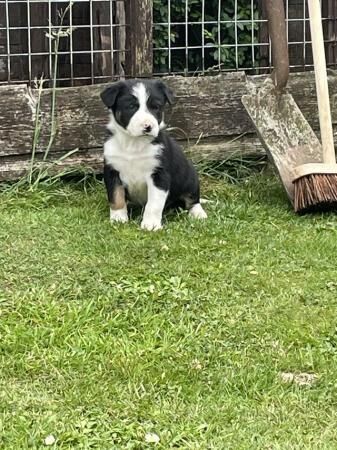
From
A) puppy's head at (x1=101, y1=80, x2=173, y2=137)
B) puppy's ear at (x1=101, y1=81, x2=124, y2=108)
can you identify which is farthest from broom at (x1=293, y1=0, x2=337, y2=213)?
puppy's ear at (x1=101, y1=81, x2=124, y2=108)

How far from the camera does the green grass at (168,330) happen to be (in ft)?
10.9

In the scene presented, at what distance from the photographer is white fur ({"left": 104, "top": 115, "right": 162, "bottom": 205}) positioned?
581 cm

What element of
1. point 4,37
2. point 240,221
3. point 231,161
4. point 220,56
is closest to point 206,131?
point 231,161

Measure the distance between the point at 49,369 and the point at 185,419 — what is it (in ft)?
2.24

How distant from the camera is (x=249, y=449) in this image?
316 centimetres

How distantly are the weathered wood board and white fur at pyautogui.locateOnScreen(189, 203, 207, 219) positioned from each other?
3.45 ft

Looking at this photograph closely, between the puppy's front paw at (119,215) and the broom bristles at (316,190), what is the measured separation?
44.0 inches

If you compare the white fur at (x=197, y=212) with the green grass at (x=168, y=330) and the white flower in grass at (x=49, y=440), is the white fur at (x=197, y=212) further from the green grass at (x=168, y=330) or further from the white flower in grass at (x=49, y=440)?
the white flower in grass at (x=49, y=440)

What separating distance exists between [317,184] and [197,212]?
32.3 inches

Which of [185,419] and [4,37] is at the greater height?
[4,37]

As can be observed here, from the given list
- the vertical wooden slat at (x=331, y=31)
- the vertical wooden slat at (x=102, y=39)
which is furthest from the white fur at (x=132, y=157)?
the vertical wooden slat at (x=331, y=31)

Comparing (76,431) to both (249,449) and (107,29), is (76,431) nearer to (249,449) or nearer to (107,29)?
(249,449)

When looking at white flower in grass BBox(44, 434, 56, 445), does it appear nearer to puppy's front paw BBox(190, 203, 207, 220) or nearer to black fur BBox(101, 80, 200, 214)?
black fur BBox(101, 80, 200, 214)

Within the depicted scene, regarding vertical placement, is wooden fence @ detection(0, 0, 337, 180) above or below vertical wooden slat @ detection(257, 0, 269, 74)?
below
